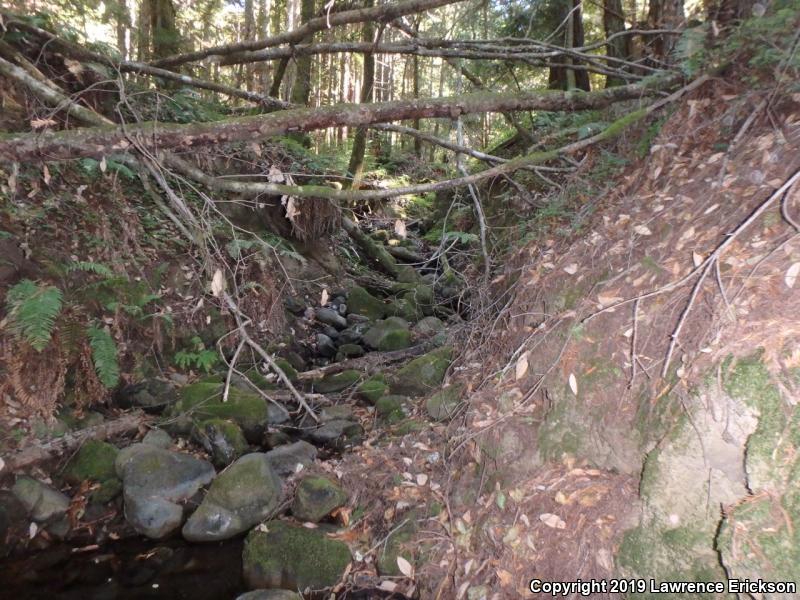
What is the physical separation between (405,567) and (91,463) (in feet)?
10.9

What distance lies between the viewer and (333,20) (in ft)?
15.3

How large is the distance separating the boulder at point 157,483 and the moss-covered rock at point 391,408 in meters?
1.96

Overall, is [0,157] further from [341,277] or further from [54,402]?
[341,277]

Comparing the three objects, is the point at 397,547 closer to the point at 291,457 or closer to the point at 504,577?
the point at 504,577

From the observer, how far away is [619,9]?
860cm

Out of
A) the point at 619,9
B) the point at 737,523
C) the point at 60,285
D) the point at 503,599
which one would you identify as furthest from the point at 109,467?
the point at 619,9

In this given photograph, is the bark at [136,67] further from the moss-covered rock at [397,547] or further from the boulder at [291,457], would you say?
the moss-covered rock at [397,547]

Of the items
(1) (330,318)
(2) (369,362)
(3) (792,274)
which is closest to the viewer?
(3) (792,274)

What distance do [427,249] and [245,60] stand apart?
750cm

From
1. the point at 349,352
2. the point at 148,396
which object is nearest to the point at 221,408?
the point at 148,396

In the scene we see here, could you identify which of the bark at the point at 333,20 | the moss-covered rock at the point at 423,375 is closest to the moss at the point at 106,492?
the moss-covered rock at the point at 423,375

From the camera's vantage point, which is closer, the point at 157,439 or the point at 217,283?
the point at 217,283

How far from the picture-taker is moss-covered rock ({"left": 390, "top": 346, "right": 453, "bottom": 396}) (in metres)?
5.91

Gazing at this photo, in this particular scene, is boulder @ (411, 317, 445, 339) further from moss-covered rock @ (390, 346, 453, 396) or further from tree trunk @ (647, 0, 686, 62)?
tree trunk @ (647, 0, 686, 62)
